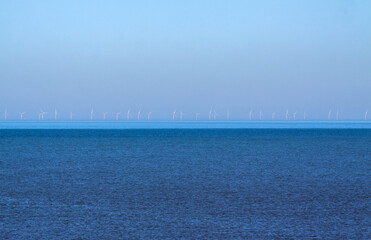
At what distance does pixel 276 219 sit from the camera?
26.9ft

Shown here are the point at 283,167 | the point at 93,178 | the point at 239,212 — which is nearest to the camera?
the point at 239,212

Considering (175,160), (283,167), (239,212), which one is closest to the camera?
(239,212)

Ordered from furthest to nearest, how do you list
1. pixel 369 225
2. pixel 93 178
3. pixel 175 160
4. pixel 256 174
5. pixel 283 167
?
pixel 175 160 → pixel 283 167 → pixel 256 174 → pixel 93 178 → pixel 369 225

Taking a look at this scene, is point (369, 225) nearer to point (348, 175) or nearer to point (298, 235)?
point (298, 235)

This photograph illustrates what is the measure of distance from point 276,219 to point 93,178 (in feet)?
21.7

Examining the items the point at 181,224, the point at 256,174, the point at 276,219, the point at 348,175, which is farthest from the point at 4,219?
the point at 348,175

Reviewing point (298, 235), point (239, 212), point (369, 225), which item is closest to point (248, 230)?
point (298, 235)

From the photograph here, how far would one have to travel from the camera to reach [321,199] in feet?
33.5

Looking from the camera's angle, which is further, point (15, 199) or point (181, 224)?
point (15, 199)

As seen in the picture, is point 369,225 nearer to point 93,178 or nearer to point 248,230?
point 248,230

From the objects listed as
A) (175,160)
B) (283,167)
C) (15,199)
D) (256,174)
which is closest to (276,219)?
(15,199)

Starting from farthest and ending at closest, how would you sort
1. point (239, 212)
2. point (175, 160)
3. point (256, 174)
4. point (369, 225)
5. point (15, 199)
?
point (175, 160) < point (256, 174) < point (15, 199) < point (239, 212) < point (369, 225)

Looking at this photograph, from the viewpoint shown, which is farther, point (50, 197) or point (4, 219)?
point (50, 197)

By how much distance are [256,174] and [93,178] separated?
4.61 metres
